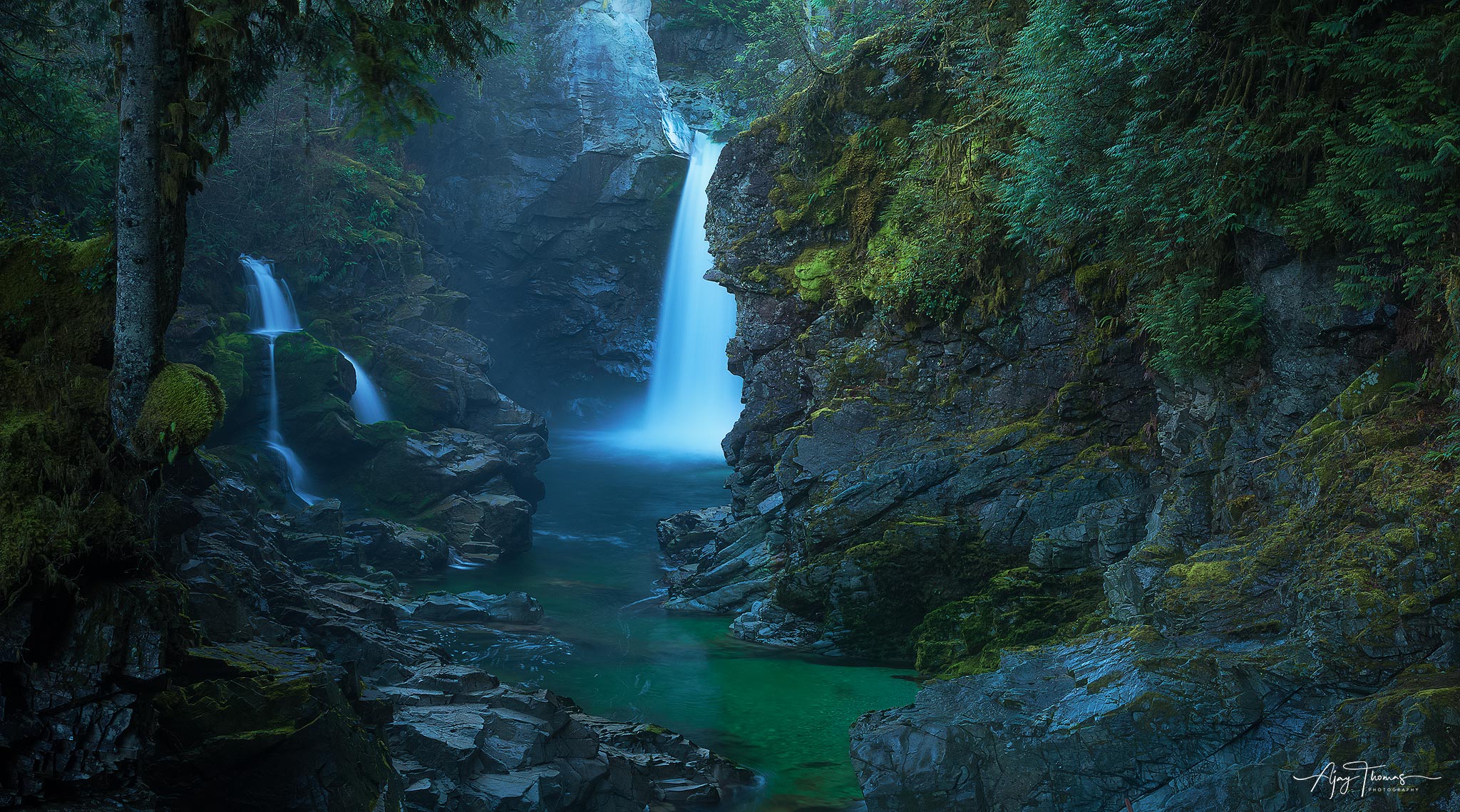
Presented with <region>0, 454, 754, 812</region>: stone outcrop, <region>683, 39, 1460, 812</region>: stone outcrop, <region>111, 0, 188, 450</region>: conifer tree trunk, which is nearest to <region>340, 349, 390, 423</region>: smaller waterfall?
<region>0, 454, 754, 812</region>: stone outcrop

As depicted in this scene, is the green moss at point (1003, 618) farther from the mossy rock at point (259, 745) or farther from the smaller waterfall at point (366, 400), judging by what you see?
the smaller waterfall at point (366, 400)

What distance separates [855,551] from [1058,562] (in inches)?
114

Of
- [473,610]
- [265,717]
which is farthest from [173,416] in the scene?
[473,610]

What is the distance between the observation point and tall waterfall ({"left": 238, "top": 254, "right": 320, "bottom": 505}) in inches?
787

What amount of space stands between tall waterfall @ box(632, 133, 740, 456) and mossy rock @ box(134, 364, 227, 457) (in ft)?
83.4

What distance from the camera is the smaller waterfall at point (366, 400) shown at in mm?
22891

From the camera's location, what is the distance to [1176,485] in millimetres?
8609

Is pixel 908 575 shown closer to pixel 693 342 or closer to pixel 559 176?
pixel 693 342

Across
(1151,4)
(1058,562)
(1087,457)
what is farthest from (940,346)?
(1151,4)

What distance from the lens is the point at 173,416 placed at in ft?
20.1

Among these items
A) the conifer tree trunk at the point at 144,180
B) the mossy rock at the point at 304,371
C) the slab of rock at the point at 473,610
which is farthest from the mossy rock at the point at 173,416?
the mossy rock at the point at 304,371

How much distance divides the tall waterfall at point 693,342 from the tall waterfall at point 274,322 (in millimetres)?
13624

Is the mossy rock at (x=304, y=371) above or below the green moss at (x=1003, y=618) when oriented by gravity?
above

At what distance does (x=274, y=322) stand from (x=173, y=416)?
19165mm
